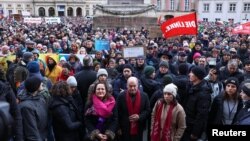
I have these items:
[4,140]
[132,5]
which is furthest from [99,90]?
[132,5]

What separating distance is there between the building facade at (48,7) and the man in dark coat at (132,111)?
91.2 m

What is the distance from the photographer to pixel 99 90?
532 centimetres

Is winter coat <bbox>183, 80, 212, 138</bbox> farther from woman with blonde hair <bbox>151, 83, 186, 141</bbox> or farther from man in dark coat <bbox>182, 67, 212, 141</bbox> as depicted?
woman with blonde hair <bbox>151, 83, 186, 141</bbox>

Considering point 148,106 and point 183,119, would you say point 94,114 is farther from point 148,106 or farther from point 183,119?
point 183,119

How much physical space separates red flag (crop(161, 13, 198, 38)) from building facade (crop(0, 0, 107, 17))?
83.8 meters

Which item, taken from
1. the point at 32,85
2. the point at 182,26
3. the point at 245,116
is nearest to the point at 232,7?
the point at 182,26

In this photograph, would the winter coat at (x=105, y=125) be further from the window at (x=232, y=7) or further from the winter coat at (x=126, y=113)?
the window at (x=232, y=7)

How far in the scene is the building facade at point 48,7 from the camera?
94.0 meters

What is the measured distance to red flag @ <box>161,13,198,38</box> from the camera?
12727 millimetres

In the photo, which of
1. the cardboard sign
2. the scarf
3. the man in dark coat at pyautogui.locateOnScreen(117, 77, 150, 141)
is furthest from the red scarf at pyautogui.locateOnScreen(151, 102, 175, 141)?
the cardboard sign

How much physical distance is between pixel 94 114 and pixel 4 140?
107 inches

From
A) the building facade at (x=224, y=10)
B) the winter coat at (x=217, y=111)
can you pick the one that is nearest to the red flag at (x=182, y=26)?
the winter coat at (x=217, y=111)

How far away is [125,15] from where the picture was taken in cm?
3334

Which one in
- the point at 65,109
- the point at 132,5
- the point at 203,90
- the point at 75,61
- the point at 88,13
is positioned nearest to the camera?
the point at 65,109
